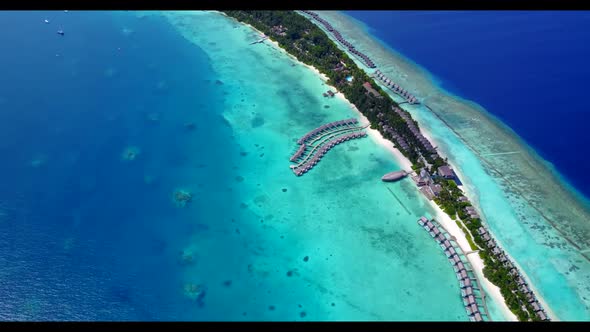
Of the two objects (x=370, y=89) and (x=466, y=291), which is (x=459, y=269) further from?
A: (x=370, y=89)

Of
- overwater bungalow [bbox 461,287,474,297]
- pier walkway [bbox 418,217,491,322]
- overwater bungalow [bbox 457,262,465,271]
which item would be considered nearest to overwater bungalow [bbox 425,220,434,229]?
pier walkway [bbox 418,217,491,322]

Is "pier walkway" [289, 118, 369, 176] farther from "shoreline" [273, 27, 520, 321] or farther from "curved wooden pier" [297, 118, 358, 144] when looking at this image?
"shoreline" [273, 27, 520, 321]

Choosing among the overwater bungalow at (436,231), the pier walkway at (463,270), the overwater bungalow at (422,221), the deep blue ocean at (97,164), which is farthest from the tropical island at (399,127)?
the deep blue ocean at (97,164)

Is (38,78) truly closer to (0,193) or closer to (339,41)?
(0,193)

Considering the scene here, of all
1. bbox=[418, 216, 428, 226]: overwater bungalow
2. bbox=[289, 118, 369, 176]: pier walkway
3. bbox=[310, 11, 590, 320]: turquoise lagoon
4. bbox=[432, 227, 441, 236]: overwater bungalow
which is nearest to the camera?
bbox=[310, 11, 590, 320]: turquoise lagoon

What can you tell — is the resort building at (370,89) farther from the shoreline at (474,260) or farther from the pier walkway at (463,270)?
the pier walkway at (463,270)

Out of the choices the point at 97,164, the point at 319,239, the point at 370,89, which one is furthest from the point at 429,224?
the point at 97,164
